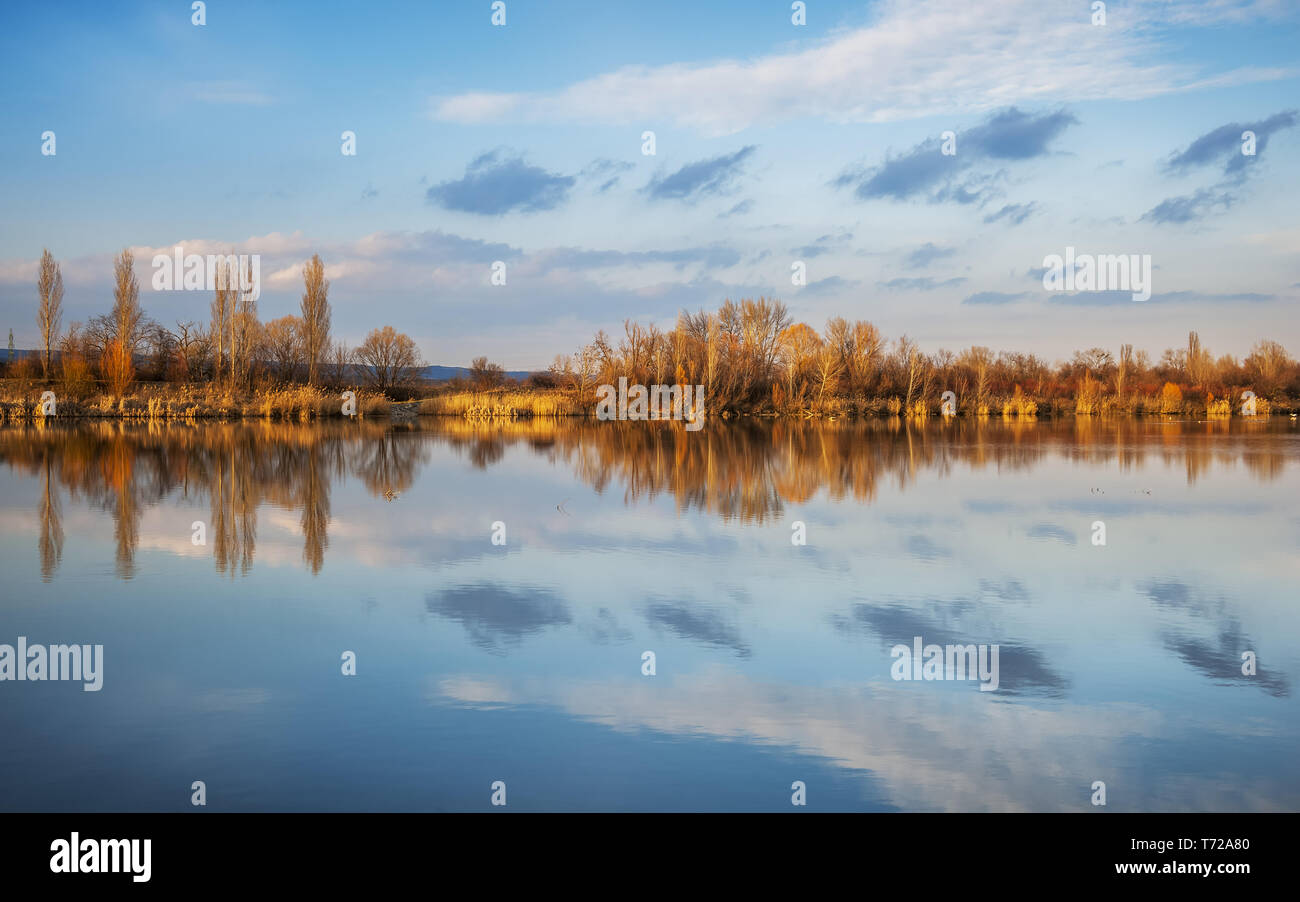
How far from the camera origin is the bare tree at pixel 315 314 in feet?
122

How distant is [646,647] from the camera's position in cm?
494

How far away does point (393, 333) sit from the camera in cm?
4841

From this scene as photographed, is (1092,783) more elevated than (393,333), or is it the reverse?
(393,333)

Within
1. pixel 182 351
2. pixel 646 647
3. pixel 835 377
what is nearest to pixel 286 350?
pixel 182 351

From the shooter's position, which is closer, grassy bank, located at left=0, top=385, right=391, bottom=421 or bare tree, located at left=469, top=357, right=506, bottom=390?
grassy bank, located at left=0, top=385, right=391, bottom=421

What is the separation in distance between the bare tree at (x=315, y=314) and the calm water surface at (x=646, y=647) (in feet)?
89.0

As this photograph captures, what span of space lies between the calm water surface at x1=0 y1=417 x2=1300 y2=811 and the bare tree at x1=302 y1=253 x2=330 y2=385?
27124 mm

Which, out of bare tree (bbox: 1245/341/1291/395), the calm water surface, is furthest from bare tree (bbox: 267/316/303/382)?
bare tree (bbox: 1245/341/1291/395)

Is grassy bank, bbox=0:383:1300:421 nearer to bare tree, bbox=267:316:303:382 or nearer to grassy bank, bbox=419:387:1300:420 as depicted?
grassy bank, bbox=419:387:1300:420

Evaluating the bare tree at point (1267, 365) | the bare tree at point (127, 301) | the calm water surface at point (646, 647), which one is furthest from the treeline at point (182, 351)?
the bare tree at point (1267, 365)

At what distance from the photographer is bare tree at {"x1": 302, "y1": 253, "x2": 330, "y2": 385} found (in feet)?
122

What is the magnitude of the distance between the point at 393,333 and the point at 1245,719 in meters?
48.1
